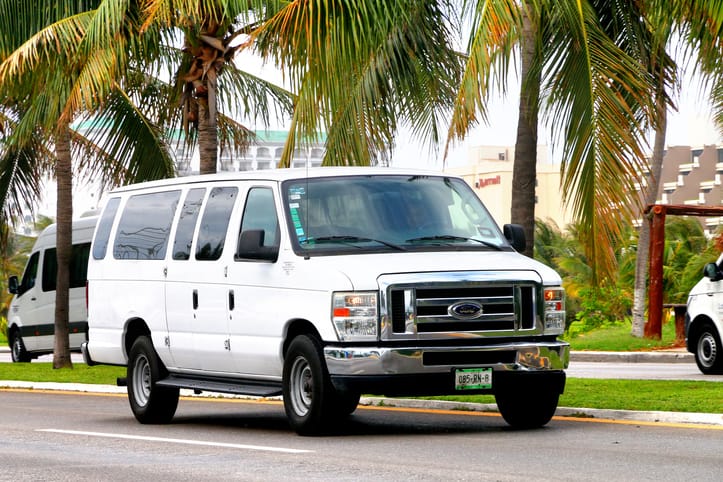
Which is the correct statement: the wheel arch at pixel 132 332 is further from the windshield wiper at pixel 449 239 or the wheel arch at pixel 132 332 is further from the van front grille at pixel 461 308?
the van front grille at pixel 461 308

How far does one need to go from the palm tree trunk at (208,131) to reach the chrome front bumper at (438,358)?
1025 centimetres

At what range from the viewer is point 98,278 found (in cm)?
1481

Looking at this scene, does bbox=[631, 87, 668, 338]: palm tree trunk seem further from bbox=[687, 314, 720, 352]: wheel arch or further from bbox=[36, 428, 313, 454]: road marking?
bbox=[36, 428, 313, 454]: road marking

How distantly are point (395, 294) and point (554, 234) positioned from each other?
5985 centimetres

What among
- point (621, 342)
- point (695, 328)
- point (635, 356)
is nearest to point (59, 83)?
point (695, 328)

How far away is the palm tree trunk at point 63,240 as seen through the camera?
24969mm

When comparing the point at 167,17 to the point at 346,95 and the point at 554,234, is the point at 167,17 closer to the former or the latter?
the point at 346,95

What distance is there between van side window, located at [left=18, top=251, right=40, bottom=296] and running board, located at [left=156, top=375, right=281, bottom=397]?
1814 centimetres

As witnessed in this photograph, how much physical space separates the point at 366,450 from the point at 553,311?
2.19 m

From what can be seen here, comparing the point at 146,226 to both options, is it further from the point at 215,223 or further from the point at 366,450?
the point at 366,450

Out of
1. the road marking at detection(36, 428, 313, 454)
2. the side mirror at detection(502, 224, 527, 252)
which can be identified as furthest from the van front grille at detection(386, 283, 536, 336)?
the road marking at detection(36, 428, 313, 454)

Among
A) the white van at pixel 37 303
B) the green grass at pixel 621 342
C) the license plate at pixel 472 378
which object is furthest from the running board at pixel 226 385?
the white van at pixel 37 303

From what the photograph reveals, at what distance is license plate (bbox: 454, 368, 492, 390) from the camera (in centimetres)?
1099

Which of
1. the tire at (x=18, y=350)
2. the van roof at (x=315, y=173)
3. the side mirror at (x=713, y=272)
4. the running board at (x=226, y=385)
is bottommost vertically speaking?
the tire at (x=18, y=350)
